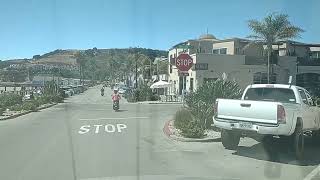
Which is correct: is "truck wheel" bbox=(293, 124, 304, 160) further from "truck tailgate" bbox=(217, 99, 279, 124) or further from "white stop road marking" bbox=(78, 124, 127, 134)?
"white stop road marking" bbox=(78, 124, 127, 134)

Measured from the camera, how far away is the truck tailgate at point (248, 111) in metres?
12.5

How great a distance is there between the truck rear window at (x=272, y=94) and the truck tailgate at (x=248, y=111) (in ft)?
4.43

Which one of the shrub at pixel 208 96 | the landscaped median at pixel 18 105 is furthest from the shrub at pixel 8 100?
the shrub at pixel 208 96

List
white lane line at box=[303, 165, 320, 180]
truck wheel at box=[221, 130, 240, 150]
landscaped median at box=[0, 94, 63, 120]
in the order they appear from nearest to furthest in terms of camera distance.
A: white lane line at box=[303, 165, 320, 180] → truck wheel at box=[221, 130, 240, 150] → landscaped median at box=[0, 94, 63, 120]

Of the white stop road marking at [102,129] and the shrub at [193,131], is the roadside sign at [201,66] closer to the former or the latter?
the white stop road marking at [102,129]

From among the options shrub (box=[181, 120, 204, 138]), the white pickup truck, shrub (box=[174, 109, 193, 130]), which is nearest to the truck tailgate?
the white pickup truck

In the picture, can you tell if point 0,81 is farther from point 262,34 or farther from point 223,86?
point 223,86

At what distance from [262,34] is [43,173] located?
49474 mm

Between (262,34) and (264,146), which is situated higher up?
(262,34)

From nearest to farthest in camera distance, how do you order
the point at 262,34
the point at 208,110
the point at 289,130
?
the point at 289,130 < the point at 208,110 < the point at 262,34

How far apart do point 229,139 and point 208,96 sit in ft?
20.2

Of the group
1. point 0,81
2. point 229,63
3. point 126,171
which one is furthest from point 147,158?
point 0,81

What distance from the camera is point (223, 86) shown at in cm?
2014

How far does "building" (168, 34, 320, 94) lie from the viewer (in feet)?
202
